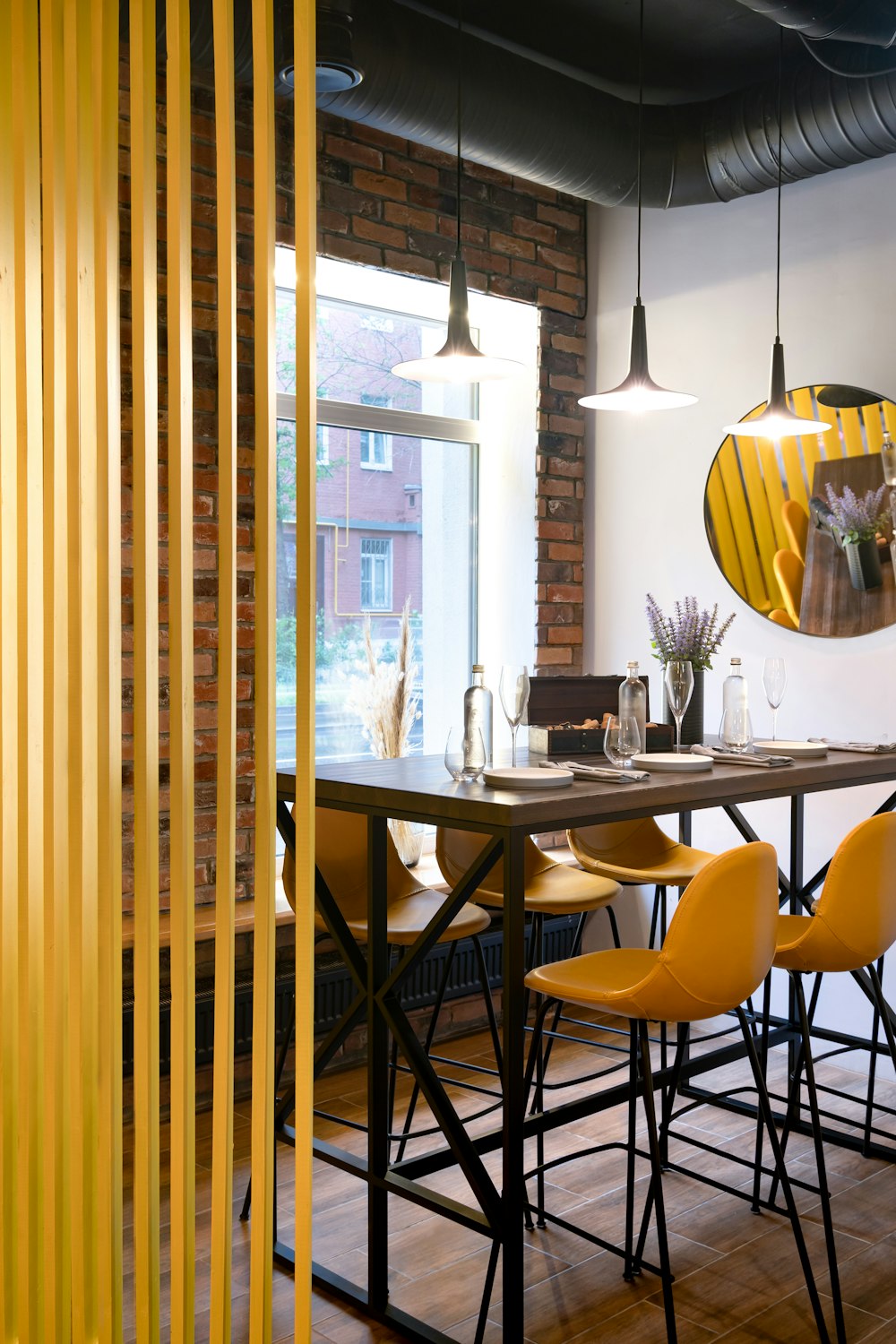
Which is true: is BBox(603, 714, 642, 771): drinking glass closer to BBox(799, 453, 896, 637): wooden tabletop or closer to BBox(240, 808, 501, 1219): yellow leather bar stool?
BBox(240, 808, 501, 1219): yellow leather bar stool

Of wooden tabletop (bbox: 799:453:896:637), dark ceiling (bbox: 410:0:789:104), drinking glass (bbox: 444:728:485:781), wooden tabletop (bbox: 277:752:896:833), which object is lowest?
wooden tabletop (bbox: 277:752:896:833)

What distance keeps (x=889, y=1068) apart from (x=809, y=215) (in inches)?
111

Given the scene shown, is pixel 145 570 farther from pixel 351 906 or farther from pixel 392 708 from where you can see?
pixel 392 708

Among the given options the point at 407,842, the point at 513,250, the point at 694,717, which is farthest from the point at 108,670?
the point at 513,250

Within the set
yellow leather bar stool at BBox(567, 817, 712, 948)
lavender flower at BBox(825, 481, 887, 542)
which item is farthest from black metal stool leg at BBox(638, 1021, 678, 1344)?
lavender flower at BBox(825, 481, 887, 542)

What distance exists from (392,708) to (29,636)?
2.49 metres

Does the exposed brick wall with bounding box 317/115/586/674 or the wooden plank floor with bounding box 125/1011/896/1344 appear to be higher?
the exposed brick wall with bounding box 317/115/586/674

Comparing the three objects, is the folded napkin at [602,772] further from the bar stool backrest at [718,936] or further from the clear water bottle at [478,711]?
the bar stool backrest at [718,936]

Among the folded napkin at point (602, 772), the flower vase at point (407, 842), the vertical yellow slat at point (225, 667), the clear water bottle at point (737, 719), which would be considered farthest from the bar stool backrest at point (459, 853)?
the vertical yellow slat at point (225, 667)

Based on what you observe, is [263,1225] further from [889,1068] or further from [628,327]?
[628,327]

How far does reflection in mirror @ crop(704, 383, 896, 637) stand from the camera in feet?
13.1

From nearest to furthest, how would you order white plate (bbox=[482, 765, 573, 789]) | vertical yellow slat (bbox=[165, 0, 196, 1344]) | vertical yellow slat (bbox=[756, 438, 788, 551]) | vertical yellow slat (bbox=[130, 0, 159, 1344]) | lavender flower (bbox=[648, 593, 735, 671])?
vertical yellow slat (bbox=[165, 0, 196, 1344]) → vertical yellow slat (bbox=[130, 0, 159, 1344]) → white plate (bbox=[482, 765, 573, 789]) → lavender flower (bbox=[648, 593, 735, 671]) → vertical yellow slat (bbox=[756, 438, 788, 551])

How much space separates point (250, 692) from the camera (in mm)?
3930

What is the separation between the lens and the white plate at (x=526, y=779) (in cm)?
256
